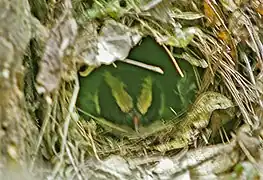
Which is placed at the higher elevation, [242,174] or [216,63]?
[216,63]

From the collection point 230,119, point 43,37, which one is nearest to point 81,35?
point 43,37

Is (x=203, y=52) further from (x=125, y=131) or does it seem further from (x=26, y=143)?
(x=26, y=143)

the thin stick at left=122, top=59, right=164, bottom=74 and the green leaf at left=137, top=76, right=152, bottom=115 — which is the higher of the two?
the thin stick at left=122, top=59, right=164, bottom=74

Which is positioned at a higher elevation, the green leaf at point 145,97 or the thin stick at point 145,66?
the thin stick at point 145,66

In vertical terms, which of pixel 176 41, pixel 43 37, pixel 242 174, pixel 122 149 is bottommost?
pixel 242 174
